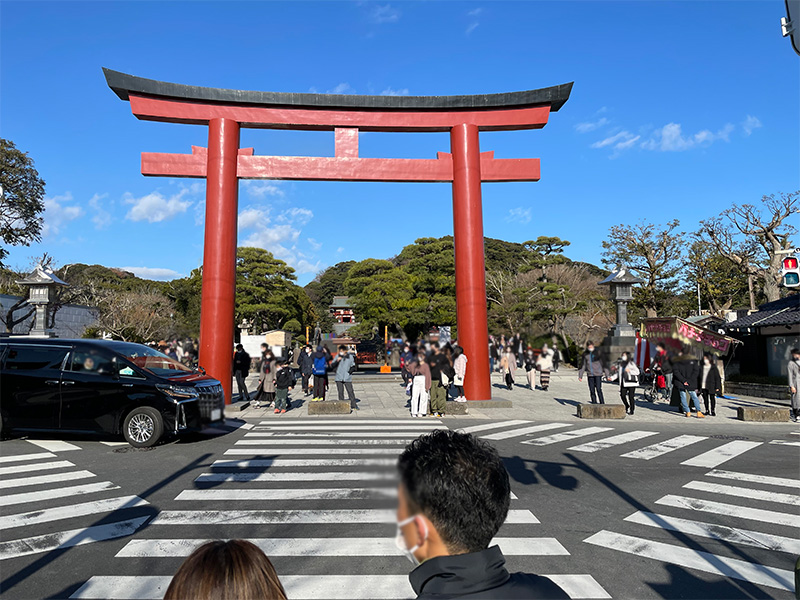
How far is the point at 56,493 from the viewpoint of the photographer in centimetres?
615

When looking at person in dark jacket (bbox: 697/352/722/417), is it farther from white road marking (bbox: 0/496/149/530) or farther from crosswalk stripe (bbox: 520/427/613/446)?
white road marking (bbox: 0/496/149/530)

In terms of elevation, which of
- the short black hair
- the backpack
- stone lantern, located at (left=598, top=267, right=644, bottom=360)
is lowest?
the short black hair

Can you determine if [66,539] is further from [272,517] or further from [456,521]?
[456,521]

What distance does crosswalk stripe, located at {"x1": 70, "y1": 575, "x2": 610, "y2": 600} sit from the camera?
3627mm

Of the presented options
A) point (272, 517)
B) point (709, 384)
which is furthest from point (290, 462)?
point (709, 384)

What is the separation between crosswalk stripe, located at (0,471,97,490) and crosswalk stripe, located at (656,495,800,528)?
7.79 metres

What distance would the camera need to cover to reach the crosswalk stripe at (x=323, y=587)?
3.63 m

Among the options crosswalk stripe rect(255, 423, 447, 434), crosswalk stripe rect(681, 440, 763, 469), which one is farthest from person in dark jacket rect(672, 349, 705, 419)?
crosswalk stripe rect(255, 423, 447, 434)

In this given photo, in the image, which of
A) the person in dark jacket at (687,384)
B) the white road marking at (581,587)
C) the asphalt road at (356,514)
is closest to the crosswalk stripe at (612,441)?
the asphalt road at (356,514)

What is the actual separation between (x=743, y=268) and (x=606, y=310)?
24.8 m

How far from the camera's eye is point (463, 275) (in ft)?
Result: 49.0

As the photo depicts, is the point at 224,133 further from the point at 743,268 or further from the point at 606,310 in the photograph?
the point at 743,268

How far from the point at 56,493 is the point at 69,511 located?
3.05 feet

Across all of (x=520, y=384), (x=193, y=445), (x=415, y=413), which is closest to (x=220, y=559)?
(x=193, y=445)
